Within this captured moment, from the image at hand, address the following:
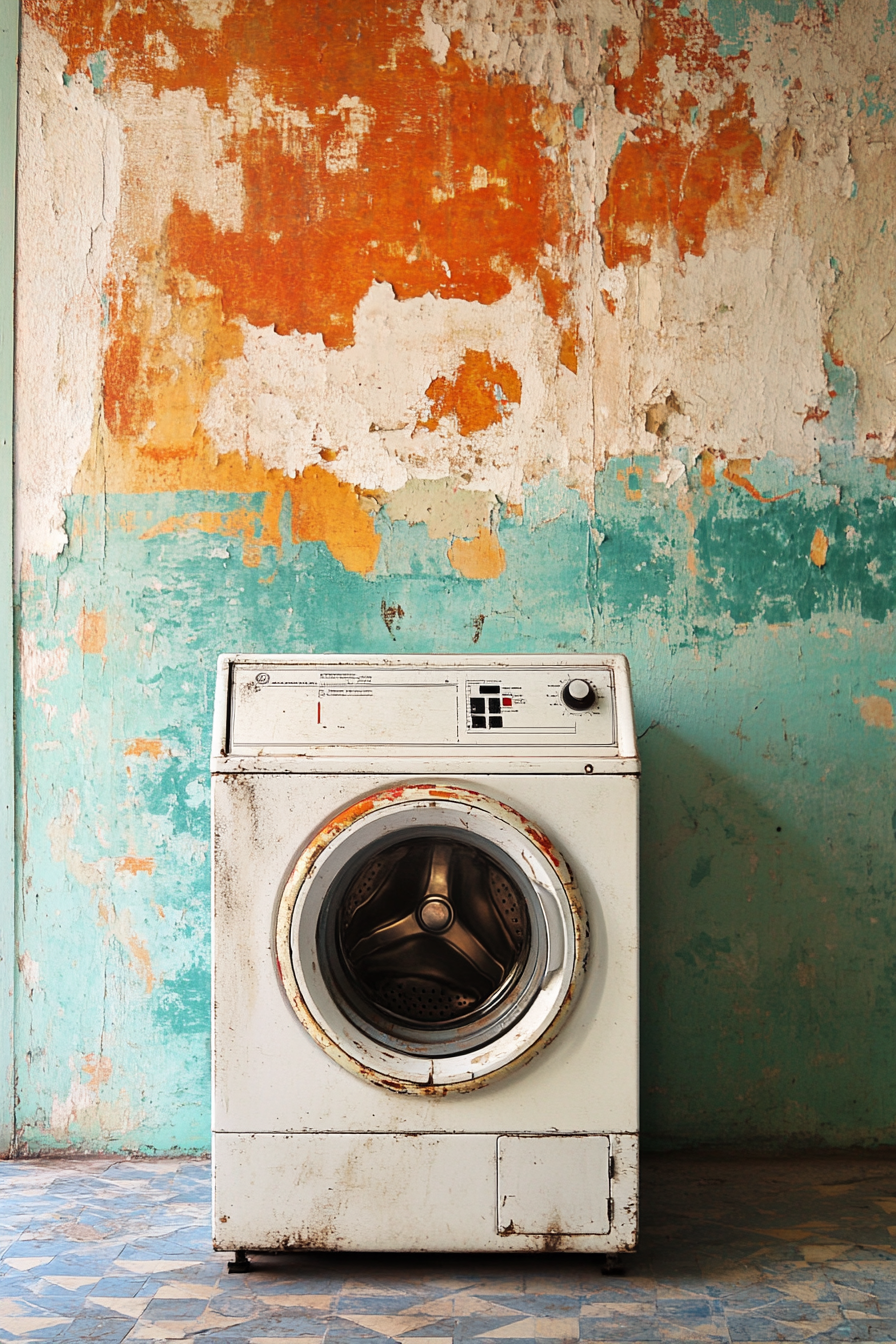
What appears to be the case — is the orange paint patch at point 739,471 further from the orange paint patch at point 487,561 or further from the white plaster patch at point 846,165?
the orange paint patch at point 487,561

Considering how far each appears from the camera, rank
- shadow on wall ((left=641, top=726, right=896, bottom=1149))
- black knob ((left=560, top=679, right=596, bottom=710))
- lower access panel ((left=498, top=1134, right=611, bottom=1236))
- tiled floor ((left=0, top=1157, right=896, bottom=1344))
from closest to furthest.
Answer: tiled floor ((left=0, top=1157, right=896, bottom=1344)), lower access panel ((left=498, top=1134, right=611, bottom=1236)), black knob ((left=560, top=679, right=596, bottom=710)), shadow on wall ((left=641, top=726, right=896, bottom=1149))

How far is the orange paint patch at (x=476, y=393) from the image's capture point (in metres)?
2.65

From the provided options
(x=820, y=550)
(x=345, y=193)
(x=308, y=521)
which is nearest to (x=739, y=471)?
(x=820, y=550)

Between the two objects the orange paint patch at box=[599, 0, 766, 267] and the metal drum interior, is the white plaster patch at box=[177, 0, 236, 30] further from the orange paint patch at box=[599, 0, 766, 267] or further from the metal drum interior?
the metal drum interior

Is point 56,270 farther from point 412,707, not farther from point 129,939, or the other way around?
point 129,939

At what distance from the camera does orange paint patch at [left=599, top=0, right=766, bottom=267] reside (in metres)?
2.64

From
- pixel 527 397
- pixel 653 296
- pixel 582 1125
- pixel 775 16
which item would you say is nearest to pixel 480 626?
pixel 527 397

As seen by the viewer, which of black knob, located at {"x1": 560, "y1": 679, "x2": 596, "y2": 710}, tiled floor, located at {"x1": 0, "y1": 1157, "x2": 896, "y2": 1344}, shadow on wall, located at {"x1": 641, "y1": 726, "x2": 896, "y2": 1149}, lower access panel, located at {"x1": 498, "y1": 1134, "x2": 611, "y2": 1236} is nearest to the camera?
tiled floor, located at {"x1": 0, "y1": 1157, "x2": 896, "y2": 1344}

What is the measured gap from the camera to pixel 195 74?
2645 mm

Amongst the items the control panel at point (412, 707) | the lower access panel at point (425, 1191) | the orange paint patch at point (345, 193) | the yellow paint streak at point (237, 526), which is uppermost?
the orange paint patch at point (345, 193)

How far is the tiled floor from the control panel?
97 centimetres

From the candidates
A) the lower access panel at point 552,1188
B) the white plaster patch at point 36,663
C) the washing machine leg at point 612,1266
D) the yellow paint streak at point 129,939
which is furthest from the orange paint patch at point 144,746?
the washing machine leg at point 612,1266

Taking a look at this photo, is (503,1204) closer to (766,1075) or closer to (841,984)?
(766,1075)

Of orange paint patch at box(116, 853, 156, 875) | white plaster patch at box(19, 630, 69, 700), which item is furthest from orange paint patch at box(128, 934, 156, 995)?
white plaster patch at box(19, 630, 69, 700)
